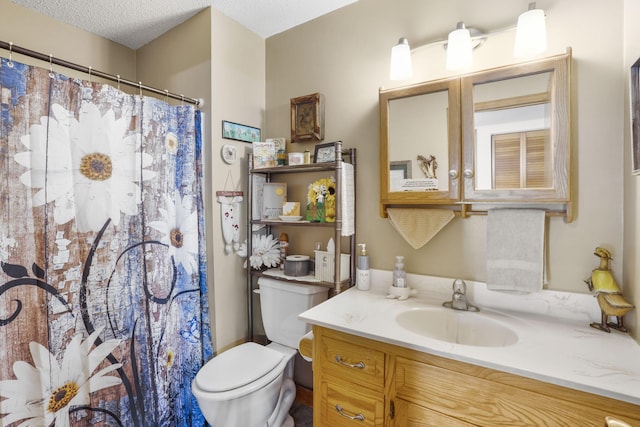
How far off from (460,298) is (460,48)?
1.08 meters

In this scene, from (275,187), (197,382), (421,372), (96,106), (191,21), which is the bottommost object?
(197,382)

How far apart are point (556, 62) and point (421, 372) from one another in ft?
4.06

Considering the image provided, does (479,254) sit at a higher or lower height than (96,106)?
lower

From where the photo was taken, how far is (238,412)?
140cm

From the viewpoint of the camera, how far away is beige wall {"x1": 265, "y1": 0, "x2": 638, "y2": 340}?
1.16m

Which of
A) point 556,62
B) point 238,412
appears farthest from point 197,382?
point 556,62

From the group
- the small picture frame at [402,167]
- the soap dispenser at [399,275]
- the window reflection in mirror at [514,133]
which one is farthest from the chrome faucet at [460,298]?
the small picture frame at [402,167]

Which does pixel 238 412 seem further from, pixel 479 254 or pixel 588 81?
pixel 588 81

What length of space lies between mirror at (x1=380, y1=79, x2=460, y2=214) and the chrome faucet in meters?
0.37

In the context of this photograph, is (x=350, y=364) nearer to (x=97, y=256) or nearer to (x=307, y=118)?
(x=97, y=256)

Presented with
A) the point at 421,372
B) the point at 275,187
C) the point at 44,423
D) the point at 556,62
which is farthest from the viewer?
the point at 275,187

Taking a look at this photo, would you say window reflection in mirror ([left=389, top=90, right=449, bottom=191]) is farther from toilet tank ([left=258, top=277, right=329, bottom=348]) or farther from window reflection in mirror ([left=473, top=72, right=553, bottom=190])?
toilet tank ([left=258, top=277, right=329, bottom=348])

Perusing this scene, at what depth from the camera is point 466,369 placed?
97 centimetres

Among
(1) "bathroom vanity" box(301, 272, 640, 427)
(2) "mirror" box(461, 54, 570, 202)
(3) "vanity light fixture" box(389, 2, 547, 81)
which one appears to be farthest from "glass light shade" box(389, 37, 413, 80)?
(1) "bathroom vanity" box(301, 272, 640, 427)
